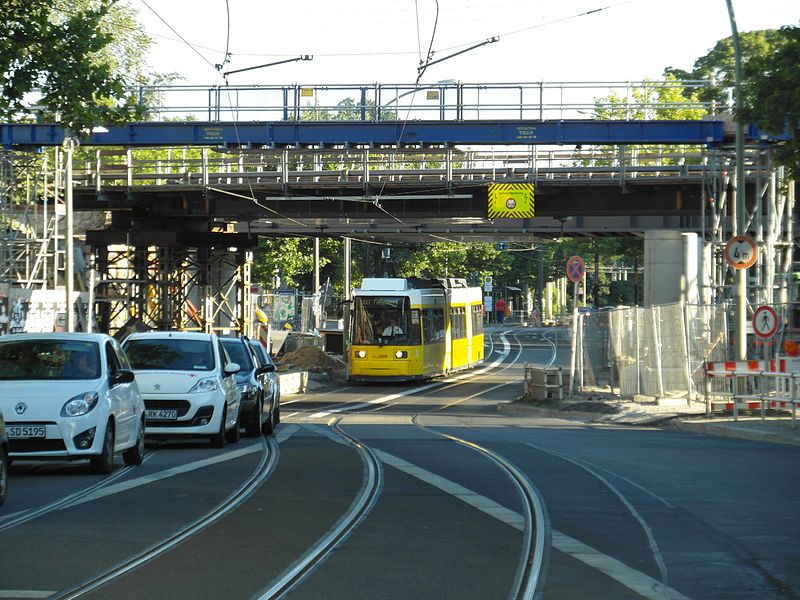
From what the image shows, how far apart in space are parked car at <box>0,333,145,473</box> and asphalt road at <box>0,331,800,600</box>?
14.9 inches

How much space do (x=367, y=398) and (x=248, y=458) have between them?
21397 mm

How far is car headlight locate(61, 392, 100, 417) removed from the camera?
46.3ft

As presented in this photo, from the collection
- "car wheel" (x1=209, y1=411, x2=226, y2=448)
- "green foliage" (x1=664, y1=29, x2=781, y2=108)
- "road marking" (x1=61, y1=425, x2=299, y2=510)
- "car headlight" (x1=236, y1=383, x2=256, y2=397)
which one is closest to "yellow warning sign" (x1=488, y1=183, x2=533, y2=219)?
"car headlight" (x1=236, y1=383, x2=256, y2=397)

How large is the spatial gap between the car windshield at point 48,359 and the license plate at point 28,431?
816 mm

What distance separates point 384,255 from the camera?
272 ft

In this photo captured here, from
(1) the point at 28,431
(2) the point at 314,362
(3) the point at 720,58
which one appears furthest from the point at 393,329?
(3) the point at 720,58

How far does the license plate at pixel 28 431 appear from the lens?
14.0 metres

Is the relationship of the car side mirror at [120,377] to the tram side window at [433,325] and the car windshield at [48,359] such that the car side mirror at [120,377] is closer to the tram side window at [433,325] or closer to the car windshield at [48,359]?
the car windshield at [48,359]

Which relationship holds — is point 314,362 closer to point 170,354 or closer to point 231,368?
point 170,354

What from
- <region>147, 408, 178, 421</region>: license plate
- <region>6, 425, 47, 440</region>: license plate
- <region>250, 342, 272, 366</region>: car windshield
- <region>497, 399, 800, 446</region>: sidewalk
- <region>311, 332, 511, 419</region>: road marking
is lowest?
<region>311, 332, 511, 419</region>: road marking

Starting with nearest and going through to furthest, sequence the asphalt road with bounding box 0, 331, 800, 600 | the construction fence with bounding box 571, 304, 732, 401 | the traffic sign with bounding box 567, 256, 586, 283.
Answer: the asphalt road with bounding box 0, 331, 800, 600
the construction fence with bounding box 571, 304, 732, 401
the traffic sign with bounding box 567, 256, 586, 283

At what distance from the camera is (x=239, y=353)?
73.2 feet

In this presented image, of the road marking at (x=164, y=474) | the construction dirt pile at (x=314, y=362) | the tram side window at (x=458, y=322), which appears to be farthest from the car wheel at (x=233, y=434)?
the construction dirt pile at (x=314, y=362)

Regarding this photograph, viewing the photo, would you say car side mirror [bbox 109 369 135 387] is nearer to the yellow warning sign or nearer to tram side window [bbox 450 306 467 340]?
the yellow warning sign
